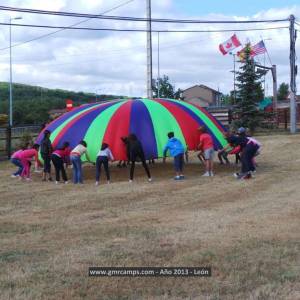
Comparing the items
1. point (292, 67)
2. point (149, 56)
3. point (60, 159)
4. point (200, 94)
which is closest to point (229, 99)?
point (200, 94)

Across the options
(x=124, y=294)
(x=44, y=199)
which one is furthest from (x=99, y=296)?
(x=44, y=199)

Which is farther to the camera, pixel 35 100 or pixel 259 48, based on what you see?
pixel 35 100

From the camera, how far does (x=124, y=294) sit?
5.74 m

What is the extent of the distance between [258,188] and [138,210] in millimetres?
4156

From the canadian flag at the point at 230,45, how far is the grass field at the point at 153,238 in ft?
89.6

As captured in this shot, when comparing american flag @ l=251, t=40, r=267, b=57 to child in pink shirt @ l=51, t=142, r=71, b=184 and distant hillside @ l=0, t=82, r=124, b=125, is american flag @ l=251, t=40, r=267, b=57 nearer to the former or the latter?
child in pink shirt @ l=51, t=142, r=71, b=184

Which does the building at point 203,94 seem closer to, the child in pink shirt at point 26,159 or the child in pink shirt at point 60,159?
the child in pink shirt at point 26,159

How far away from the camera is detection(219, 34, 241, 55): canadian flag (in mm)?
41844

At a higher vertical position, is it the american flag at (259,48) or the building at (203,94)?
the building at (203,94)

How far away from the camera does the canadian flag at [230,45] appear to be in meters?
41.8

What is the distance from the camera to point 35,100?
11094 cm

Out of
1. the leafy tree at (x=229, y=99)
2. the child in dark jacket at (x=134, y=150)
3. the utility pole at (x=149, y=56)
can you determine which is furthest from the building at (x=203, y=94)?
the child in dark jacket at (x=134, y=150)

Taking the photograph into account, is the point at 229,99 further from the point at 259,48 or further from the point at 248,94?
the point at 248,94

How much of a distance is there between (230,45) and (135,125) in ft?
85.5
